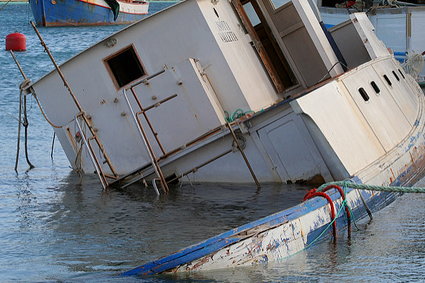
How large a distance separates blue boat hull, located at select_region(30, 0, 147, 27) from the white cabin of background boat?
55.5 meters

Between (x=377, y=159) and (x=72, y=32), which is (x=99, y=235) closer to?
(x=377, y=159)

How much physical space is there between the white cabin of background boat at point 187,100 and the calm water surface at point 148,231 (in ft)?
1.61

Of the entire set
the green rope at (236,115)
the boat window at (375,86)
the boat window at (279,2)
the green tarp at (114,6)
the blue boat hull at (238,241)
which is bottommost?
the blue boat hull at (238,241)

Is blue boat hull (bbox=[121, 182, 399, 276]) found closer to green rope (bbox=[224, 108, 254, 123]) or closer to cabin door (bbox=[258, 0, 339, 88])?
green rope (bbox=[224, 108, 254, 123])

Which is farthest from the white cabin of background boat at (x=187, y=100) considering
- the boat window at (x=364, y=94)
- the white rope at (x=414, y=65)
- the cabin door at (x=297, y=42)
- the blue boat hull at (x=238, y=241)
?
the white rope at (x=414, y=65)

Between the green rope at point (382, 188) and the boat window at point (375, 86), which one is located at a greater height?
the boat window at point (375, 86)

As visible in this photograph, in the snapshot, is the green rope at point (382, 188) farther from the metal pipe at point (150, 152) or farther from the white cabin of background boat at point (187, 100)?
the metal pipe at point (150, 152)

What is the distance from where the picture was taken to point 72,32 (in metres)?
67.0

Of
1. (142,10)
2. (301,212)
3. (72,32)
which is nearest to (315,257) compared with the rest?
(301,212)

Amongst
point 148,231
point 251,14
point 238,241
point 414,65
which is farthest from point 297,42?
point 238,241

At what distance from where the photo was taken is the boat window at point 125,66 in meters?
15.2

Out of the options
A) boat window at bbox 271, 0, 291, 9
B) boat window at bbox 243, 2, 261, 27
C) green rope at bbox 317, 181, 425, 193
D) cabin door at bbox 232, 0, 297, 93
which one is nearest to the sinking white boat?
boat window at bbox 271, 0, 291, 9

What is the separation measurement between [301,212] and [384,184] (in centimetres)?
287

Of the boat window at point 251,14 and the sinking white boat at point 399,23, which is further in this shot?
the sinking white boat at point 399,23
